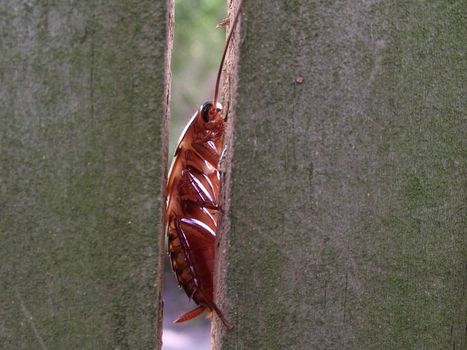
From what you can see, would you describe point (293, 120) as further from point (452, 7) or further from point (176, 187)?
point (176, 187)

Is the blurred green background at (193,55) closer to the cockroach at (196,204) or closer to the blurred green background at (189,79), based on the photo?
the blurred green background at (189,79)

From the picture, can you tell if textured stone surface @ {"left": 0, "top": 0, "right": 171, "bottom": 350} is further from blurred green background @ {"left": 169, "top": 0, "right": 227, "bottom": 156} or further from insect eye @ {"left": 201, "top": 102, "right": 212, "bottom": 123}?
blurred green background @ {"left": 169, "top": 0, "right": 227, "bottom": 156}

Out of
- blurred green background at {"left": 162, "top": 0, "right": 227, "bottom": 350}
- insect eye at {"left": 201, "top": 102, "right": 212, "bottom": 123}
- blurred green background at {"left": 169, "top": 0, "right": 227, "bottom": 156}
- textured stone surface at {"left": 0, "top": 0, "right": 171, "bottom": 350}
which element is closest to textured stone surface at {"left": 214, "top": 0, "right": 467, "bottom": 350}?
textured stone surface at {"left": 0, "top": 0, "right": 171, "bottom": 350}

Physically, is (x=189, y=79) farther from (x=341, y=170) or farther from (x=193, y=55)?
(x=341, y=170)

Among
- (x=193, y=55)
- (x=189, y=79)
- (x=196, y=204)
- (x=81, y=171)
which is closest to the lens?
(x=81, y=171)

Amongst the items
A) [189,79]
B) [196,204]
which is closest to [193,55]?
[189,79]

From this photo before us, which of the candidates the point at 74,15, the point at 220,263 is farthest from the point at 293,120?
the point at 74,15
